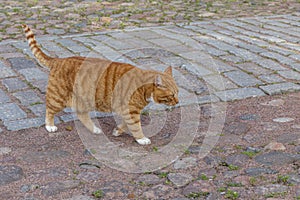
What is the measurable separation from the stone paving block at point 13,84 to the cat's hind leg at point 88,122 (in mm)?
1340

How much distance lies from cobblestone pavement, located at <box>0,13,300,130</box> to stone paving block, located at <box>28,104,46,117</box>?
0.04 ft

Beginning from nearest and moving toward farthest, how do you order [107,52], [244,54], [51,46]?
1. [244,54]
2. [107,52]
3. [51,46]

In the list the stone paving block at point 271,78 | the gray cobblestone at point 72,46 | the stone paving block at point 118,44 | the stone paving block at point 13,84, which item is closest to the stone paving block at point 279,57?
the stone paving block at point 271,78

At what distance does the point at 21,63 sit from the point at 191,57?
2.38 m

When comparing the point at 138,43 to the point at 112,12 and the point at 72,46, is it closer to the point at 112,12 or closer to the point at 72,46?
the point at 72,46

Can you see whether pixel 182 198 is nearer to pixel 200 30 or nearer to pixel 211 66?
pixel 211 66

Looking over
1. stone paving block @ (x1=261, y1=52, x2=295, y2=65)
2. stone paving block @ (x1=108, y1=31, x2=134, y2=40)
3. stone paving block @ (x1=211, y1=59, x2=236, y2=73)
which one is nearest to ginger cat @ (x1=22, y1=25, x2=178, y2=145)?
stone paving block @ (x1=211, y1=59, x2=236, y2=73)

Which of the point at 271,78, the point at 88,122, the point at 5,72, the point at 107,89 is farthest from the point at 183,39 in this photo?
the point at 107,89

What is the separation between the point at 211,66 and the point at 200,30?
1.94 meters

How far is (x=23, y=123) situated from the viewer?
5031 mm

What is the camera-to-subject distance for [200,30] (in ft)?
27.7

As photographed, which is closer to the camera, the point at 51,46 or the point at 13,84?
the point at 13,84

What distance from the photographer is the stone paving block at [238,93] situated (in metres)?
5.68

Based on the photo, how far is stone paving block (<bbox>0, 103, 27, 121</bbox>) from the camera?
16.9 ft
